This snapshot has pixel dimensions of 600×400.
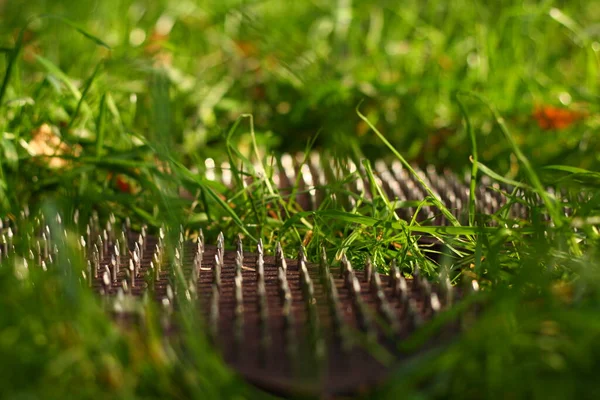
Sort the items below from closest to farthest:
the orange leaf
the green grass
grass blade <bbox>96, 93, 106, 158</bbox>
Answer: the green grass, grass blade <bbox>96, 93, 106, 158</bbox>, the orange leaf

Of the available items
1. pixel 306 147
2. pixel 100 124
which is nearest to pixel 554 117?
pixel 306 147

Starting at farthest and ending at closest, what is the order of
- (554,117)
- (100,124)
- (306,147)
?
(554,117), (306,147), (100,124)

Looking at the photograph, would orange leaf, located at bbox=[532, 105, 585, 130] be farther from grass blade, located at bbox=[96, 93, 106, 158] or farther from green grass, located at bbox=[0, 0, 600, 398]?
grass blade, located at bbox=[96, 93, 106, 158]

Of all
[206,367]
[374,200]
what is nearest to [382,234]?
[374,200]

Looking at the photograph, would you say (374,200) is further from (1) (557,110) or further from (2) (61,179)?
(1) (557,110)

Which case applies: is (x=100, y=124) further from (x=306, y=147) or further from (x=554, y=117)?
(x=554, y=117)

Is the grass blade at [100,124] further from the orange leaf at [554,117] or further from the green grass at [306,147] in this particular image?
the orange leaf at [554,117]

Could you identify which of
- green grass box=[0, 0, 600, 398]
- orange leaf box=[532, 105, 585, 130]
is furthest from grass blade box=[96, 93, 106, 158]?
orange leaf box=[532, 105, 585, 130]

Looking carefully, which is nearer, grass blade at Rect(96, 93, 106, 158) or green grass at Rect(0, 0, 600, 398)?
green grass at Rect(0, 0, 600, 398)

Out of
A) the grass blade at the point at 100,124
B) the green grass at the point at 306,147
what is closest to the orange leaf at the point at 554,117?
the green grass at the point at 306,147
